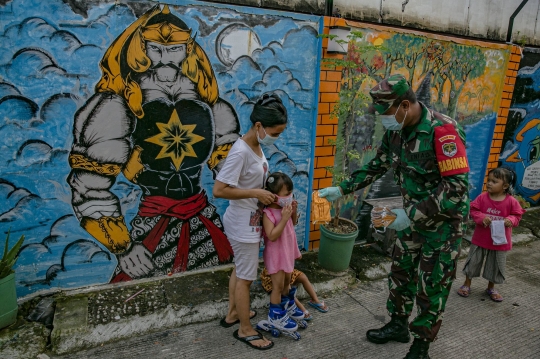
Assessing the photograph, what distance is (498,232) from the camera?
12.0 feet

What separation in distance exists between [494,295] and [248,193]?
115 inches

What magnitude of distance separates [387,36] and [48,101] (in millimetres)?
3560

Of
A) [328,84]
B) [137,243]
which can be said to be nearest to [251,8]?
[328,84]

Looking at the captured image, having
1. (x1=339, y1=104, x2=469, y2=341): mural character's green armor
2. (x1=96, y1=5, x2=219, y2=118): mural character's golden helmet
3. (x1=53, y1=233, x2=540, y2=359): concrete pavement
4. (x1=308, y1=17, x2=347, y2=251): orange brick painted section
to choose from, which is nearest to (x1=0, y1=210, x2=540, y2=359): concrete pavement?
(x1=53, y1=233, x2=540, y2=359): concrete pavement

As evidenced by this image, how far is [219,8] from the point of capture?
11.2 ft

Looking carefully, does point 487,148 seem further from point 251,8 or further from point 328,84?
point 251,8

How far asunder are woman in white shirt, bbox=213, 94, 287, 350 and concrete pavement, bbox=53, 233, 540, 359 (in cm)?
25

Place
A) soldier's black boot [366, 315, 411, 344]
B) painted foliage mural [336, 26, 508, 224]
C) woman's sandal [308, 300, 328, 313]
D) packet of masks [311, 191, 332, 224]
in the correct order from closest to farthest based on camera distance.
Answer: soldier's black boot [366, 315, 411, 344]
packet of masks [311, 191, 332, 224]
woman's sandal [308, 300, 328, 313]
painted foliage mural [336, 26, 508, 224]

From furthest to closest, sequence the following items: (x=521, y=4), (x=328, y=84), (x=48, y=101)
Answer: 1. (x=521, y=4)
2. (x=328, y=84)
3. (x=48, y=101)

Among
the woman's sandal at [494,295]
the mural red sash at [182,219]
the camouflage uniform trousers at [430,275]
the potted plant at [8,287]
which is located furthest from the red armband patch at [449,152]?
the potted plant at [8,287]

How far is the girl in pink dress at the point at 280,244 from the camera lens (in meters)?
2.87

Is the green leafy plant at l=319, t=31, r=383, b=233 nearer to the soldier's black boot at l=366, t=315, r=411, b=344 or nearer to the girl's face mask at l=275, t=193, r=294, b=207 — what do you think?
the soldier's black boot at l=366, t=315, r=411, b=344

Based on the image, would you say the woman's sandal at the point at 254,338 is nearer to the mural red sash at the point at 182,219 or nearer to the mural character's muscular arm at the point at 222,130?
the mural red sash at the point at 182,219

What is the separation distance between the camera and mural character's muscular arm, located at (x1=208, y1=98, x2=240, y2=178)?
365 cm
